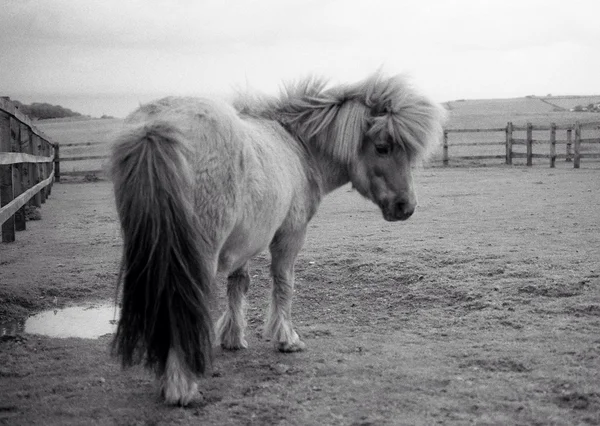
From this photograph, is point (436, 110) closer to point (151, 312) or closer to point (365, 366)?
point (365, 366)

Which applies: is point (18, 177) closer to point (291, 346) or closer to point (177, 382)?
point (291, 346)

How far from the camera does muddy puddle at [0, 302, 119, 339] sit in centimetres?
446

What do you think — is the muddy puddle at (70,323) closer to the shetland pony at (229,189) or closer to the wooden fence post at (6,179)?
the shetland pony at (229,189)

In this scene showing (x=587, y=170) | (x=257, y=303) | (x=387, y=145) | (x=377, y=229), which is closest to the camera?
(x=387, y=145)

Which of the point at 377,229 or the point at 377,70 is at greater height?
the point at 377,70

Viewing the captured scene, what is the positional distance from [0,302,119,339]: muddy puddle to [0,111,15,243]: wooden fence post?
317 cm

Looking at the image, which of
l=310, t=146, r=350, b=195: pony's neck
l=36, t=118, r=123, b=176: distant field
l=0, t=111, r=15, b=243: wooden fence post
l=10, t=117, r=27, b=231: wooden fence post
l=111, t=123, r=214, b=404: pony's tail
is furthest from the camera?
l=36, t=118, r=123, b=176: distant field

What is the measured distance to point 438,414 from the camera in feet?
9.52

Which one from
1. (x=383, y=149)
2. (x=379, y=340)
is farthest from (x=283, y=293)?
(x=383, y=149)

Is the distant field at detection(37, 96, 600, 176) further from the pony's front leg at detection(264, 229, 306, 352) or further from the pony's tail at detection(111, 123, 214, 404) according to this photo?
the pony's tail at detection(111, 123, 214, 404)

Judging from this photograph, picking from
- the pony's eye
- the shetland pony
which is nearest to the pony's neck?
the shetland pony

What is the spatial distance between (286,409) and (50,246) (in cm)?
589

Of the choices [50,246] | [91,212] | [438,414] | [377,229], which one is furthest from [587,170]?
[438,414]

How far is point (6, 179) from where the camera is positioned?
7.63m
